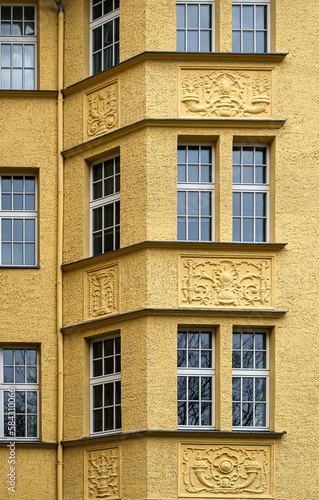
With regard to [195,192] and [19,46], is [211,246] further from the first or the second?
[19,46]

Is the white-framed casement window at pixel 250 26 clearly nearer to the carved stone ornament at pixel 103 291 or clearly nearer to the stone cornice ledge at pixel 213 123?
the stone cornice ledge at pixel 213 123

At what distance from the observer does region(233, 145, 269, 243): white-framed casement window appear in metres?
20.8

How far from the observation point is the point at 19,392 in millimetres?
21422

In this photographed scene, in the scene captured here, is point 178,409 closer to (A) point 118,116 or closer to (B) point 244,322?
(B) point 244,322

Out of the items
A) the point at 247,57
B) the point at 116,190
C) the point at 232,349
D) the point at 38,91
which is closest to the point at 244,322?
the point at 232,349

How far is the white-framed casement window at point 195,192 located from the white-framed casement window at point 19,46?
3.94m

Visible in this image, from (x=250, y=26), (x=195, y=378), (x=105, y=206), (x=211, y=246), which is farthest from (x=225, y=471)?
(x=250, y=26)

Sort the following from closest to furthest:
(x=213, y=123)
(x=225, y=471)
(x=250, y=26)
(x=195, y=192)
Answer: (x=225, y=471)
(x=213, y=123)
(x=195, y=192)
(x=250, y=26)

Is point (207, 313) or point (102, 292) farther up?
point (102, 292)

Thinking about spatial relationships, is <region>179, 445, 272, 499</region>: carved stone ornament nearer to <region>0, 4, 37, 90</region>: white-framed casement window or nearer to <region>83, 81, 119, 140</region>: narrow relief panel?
<region>83, 81, 119, 140</region>: narrow relief panel

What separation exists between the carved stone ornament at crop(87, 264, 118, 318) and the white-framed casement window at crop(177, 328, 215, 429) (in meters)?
1.41

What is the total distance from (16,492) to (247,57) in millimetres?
8983

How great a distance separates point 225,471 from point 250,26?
27.1 ft

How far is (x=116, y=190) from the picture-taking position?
2139 cm
